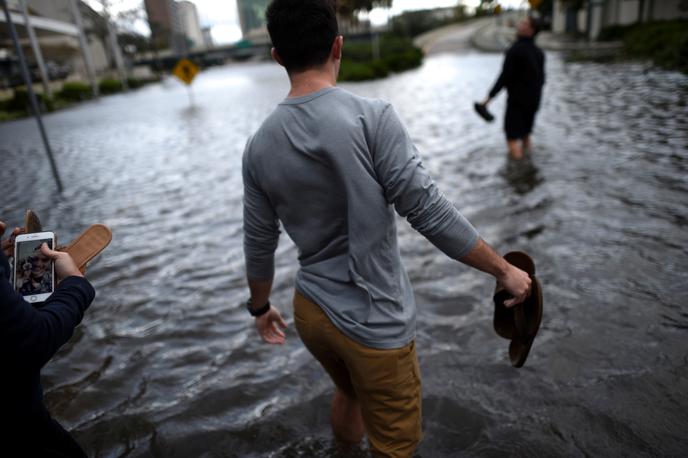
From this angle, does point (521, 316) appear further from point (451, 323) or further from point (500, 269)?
point (451, 323)

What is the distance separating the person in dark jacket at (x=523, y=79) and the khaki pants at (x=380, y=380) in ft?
20.1

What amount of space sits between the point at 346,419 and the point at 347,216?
1.26 metres

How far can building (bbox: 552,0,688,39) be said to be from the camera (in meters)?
32.9

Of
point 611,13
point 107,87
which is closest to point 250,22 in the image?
point 107,87

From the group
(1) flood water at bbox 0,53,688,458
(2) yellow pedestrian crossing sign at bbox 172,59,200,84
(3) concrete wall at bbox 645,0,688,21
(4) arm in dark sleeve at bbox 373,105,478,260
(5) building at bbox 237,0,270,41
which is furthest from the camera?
(5) building at bbox 237,0,270,41

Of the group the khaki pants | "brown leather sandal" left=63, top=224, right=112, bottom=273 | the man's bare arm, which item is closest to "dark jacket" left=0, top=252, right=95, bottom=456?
"brown leather sandal" left=63, top=224, right=112, bottom=273

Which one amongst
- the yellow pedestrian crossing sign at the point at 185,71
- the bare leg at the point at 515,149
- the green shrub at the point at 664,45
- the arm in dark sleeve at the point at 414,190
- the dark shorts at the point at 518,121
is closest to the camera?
the arm in dark sleeve at the point at 414,190

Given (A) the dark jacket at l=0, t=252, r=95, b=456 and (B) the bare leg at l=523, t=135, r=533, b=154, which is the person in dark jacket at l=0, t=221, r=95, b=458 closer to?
(A) the dark jacket at l=0, t=252, r=95, b=456

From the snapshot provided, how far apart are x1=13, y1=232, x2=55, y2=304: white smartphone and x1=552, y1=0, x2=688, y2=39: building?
3557 cm

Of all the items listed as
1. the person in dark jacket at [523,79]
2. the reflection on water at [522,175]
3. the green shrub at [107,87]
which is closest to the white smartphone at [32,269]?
the reflection on water at [522,175]

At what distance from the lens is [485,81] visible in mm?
20766

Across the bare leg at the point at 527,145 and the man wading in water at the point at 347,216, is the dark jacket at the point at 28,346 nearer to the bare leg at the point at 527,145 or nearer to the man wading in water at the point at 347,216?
the man wading in water at the point at 347,216

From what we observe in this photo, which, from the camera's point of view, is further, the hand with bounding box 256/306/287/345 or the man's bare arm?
the hand with bounding box 256/306/287/345

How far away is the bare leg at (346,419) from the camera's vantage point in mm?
2496
